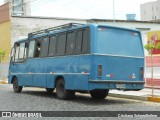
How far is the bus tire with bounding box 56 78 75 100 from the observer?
17000 millimetres

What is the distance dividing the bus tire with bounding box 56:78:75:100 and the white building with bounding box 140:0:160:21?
108589 millimetres

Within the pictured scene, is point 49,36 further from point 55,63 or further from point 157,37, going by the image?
point 157,37

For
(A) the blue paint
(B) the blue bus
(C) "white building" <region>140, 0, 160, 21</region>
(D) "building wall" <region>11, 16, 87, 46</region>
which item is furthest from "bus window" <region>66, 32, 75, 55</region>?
(C) "white building" <region>140, 0, 160, 21</region>

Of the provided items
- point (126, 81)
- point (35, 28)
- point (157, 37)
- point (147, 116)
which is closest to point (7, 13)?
point (35, 28)

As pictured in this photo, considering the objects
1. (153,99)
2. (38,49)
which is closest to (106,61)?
(153,99)

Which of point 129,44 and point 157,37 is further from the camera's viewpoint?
point 157,37

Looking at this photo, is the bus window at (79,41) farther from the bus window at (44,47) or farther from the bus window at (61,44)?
the bus window at (44,47)

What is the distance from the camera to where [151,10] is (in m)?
128

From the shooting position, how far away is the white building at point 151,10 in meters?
125

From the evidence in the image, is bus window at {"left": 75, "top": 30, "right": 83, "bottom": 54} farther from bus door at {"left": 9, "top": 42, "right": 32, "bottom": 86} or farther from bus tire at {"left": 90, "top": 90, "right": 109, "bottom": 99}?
bus door at {"left": 9, "top": 42, "right": 32, "bottom": 86}

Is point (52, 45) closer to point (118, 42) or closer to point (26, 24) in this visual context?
point (118, 42)

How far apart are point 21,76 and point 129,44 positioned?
735cm

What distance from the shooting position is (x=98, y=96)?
1803 cm

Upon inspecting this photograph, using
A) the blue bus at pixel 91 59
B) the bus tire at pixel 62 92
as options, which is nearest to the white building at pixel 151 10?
the blue bus at pixel 91 59
